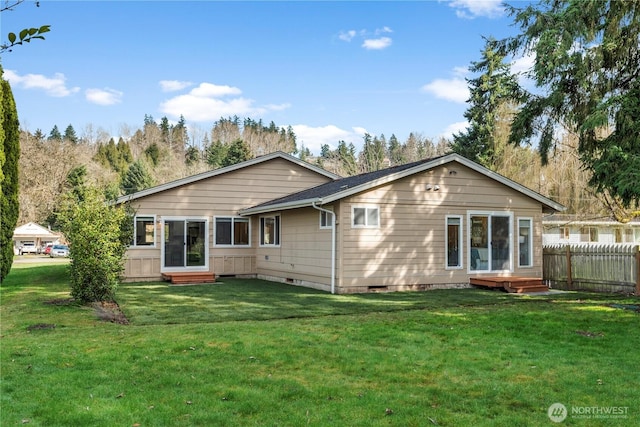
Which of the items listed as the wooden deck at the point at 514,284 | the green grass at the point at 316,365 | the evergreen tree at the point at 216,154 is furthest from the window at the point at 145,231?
the evergreen tree at the point at 216,154

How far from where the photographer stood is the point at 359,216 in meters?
13.9

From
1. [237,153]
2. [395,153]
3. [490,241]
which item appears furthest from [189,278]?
[395,153]

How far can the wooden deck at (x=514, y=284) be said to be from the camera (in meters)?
14.0

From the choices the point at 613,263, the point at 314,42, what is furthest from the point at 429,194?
the point at 314,42

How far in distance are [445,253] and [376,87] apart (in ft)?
62.1

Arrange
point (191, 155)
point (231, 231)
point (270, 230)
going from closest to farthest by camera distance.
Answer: point (270, 230) < point (231, 231) < point (191, 155)

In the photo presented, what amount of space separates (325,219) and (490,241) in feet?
16.5

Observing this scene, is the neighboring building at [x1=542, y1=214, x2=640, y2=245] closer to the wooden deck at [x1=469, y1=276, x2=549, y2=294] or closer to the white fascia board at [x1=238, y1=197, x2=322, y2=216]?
the wooden deck at [x1=469, y1=276, x2=549, y2=294]

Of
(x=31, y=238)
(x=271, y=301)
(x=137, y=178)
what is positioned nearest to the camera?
(x=271, y=301)

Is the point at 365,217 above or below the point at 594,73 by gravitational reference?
below

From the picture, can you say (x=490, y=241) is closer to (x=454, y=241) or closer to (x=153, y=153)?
(x=454, y=241)

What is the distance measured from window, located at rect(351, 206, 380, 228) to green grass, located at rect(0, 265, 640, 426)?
3602 millimetres

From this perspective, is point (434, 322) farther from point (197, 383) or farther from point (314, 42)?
point (314, 42)

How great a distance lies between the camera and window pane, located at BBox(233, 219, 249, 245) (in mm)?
18531
